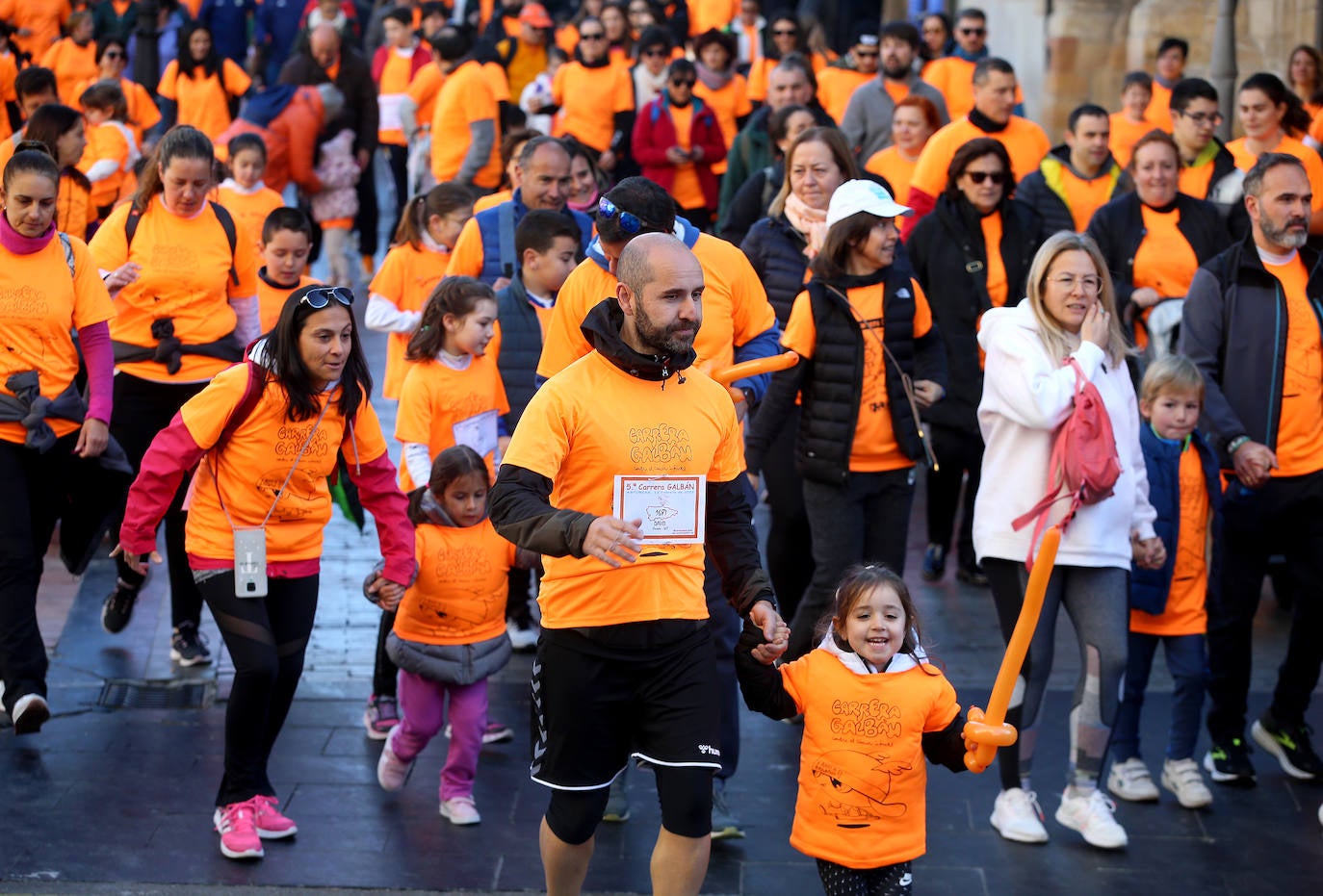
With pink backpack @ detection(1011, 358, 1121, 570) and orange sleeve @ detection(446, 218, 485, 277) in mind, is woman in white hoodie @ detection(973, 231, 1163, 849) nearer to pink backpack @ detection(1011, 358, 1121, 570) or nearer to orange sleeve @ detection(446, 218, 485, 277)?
pink backpack @ detection(1011, 358, 1121, 570)

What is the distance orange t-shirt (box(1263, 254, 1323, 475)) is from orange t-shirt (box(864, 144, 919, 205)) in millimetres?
3772

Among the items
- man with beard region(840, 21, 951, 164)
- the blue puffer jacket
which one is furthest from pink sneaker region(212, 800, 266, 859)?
man with beard region(840, 21, 951, 164)

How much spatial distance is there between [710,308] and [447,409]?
1.46m

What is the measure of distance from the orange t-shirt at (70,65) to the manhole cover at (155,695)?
8954mm

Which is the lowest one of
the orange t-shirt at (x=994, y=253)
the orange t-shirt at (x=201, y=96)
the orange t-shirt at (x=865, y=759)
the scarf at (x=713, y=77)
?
the orange t-shirt at (x=865, y=759)

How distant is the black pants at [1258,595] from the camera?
695cm

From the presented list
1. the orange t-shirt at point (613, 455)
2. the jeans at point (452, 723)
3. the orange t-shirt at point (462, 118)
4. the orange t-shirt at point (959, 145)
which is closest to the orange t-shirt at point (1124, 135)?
the orange t-shirt at point (959, 145)

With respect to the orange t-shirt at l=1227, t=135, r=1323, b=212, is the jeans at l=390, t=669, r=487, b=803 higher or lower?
lower

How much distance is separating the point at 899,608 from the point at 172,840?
259 cm

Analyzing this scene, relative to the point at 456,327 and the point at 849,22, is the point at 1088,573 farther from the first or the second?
the point at 849,22

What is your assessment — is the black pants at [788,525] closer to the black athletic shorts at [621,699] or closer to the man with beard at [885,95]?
the black athletic shorts at [621,699]

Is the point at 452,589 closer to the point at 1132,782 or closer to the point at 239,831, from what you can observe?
the point at 239,831

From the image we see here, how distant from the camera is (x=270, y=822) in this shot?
6215 millimetres

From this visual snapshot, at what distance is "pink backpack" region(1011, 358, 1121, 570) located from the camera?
6051mm
